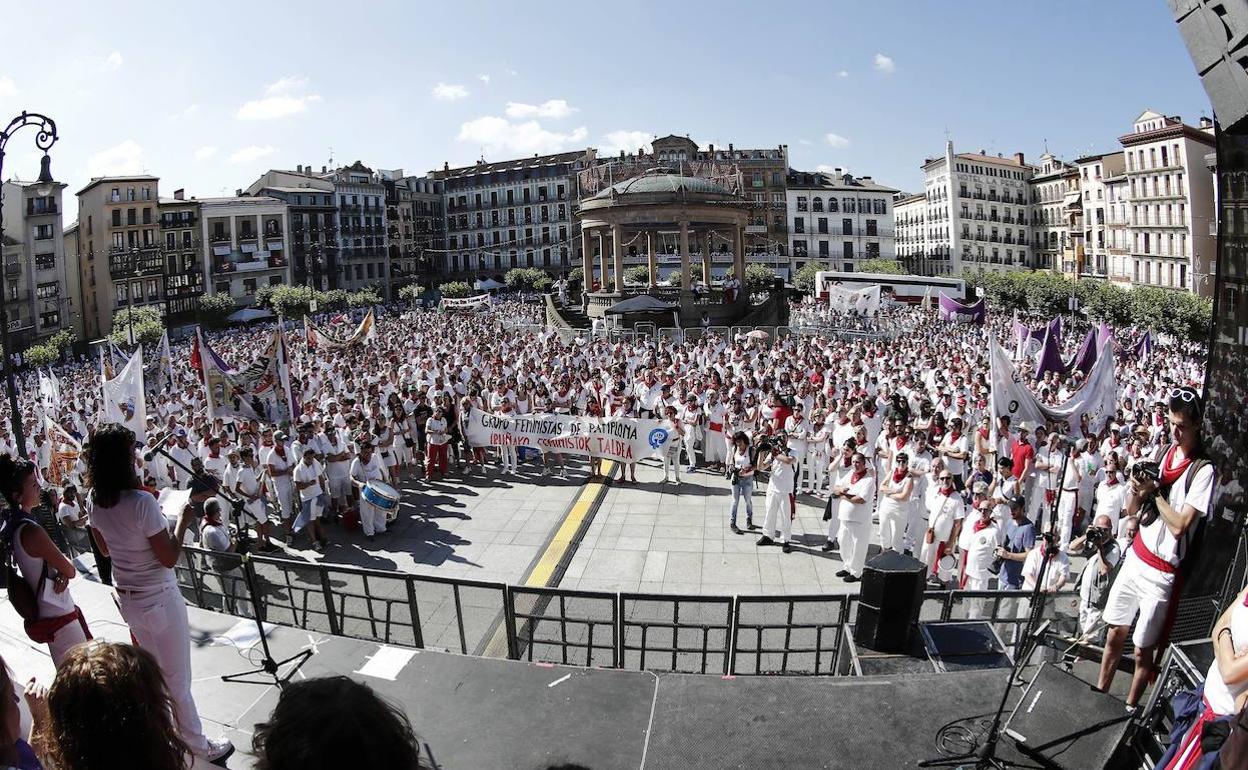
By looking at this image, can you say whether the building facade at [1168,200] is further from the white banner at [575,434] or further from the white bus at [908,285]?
the white banner at [575,434]

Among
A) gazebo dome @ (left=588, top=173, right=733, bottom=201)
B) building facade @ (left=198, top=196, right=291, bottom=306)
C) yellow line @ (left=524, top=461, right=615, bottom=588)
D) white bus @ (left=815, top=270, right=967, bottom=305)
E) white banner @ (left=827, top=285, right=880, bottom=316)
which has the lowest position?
yellow line @ (left=524, top=461, right=615, bottom=588)

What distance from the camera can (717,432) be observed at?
56.3 ft

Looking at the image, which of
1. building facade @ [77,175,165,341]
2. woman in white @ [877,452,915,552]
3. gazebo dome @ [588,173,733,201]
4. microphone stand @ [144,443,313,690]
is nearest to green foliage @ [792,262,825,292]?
gazebo dome @ [588,173,733,201]

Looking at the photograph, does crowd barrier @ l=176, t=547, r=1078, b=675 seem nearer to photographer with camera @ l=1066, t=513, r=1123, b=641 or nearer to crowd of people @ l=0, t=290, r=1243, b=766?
photographer with camera @ l=1066, t=513, r=1123, b=641

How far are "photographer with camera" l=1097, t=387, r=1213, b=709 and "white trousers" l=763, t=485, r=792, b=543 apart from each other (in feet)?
22.8

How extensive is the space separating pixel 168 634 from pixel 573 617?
3.20 meters

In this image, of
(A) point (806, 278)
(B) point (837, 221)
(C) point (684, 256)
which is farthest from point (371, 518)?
(B) point (837, 221)

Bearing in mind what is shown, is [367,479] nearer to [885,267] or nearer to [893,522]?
[893,522]

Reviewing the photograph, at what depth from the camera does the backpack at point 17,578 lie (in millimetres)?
4777

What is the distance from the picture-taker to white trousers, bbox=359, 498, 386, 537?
43.8ft

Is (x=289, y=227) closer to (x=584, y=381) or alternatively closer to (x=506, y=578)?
(x=584, y=381)

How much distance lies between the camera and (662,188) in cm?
4125

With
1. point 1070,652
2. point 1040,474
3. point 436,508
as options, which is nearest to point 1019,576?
point 1070,652

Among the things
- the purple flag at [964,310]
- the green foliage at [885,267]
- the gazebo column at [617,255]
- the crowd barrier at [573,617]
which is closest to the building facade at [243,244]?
the gazebo column at [617,255]
